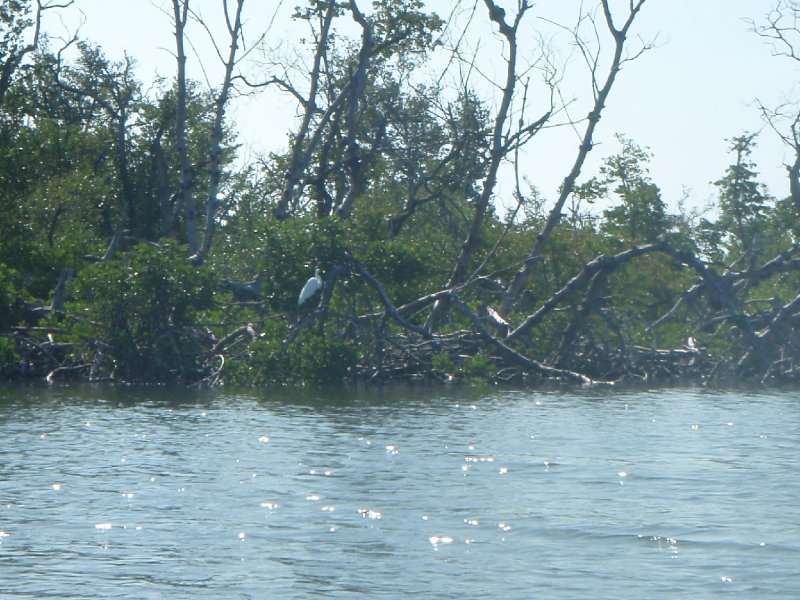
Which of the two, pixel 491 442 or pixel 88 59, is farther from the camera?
pixel 88 59

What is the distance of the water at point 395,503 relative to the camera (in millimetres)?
8586

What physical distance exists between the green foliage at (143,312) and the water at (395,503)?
3844mm

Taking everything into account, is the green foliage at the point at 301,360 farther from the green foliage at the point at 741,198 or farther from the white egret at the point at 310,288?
the green foliage at the point at 741,198

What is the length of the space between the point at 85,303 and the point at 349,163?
9060 millimetres

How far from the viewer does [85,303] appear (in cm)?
2311

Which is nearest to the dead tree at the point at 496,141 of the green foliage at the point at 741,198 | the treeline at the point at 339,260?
the treeline at the point at 339,260

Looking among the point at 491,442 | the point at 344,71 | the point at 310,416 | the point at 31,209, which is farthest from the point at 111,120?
the point at 491,442

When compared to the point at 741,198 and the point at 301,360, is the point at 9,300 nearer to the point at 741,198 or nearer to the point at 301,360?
the point at 301,360

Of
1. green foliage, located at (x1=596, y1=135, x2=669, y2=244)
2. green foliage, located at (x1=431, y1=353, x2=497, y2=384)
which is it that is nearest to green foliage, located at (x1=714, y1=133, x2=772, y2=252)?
green foliage, located at (x1=596, y1=135, x2=669, y2=244)

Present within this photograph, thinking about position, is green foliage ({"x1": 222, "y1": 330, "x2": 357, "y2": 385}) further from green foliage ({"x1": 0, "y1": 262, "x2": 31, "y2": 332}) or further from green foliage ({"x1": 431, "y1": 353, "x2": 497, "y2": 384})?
green foliage ({"x1": 0, "y1": 262, "x2": 31, "y2": 332})

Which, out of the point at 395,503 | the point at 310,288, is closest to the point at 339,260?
the point at 310,288

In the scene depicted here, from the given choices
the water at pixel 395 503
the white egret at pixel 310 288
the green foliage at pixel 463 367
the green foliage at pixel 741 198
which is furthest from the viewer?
the green foliage at pixel 741 198

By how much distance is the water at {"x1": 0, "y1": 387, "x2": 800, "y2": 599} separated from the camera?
28.2 ft

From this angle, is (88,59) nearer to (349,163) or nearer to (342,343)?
(349,163)
